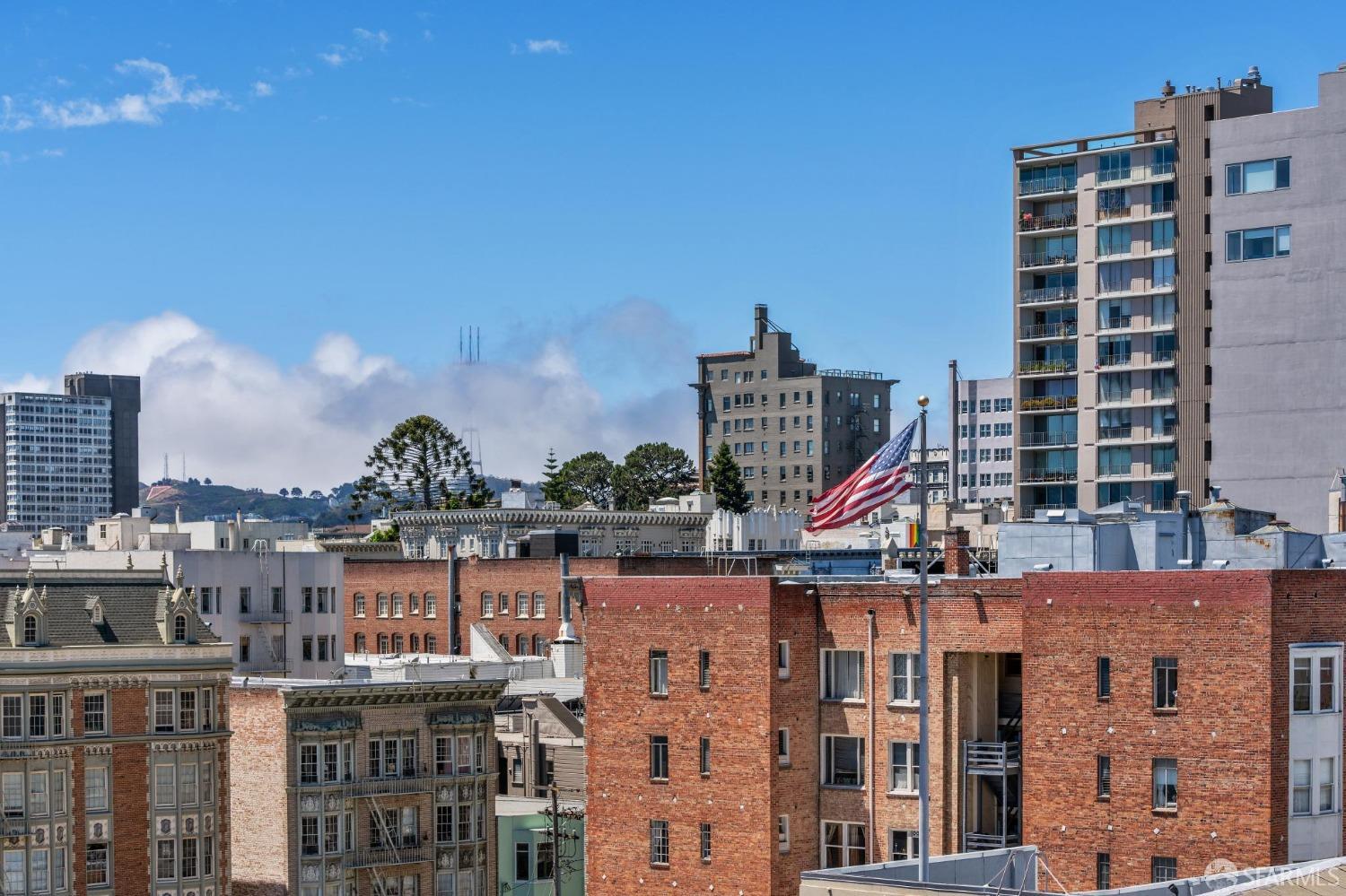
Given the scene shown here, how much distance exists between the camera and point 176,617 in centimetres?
9081

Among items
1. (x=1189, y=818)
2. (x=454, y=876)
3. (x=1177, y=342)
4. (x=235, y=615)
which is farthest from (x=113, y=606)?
(x=1177, y=342)

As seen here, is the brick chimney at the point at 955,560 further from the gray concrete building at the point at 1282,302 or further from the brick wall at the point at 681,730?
the gray concrete building at the point at 1282,302

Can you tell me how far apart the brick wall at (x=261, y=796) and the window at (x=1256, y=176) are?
57.8 m

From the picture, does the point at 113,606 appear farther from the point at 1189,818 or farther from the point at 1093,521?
the point at 1189,818

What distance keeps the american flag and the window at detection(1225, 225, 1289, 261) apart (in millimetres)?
56890

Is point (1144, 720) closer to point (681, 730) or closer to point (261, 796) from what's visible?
point (681, 730)

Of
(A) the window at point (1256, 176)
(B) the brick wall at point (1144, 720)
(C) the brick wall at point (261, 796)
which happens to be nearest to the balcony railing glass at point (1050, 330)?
(A) the window at point (1256, 176)

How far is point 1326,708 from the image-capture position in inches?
2356

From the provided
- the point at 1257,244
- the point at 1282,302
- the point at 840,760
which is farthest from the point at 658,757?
the point at 1257,244

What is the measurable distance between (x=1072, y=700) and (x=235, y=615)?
222 feet

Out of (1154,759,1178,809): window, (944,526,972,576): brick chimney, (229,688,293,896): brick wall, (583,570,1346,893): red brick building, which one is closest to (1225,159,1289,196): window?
(944,526,972,576): brick chimney

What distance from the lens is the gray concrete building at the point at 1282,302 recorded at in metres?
109

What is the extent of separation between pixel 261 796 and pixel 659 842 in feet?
90.6

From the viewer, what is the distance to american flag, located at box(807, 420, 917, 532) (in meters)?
58.2
